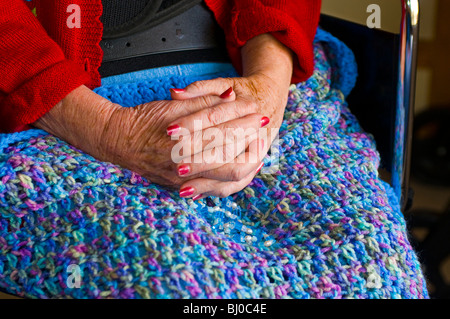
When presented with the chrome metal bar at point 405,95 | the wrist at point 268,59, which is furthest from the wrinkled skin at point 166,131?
the chrome metal bar at point 405,95

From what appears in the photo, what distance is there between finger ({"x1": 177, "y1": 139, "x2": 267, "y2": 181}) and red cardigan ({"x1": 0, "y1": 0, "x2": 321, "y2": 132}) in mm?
206

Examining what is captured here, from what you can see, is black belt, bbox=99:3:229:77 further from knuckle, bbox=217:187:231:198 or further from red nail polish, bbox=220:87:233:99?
knuckle, bbox=217:187:231:198

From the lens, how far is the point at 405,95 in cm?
82

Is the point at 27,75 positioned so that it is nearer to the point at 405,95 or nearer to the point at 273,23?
the point at 273,23

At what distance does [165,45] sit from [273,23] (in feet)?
0.60

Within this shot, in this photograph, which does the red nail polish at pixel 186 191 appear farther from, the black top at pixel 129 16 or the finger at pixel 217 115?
the black top at pixel 129 16

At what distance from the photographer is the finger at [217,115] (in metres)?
0.60

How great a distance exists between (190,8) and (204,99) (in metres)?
0.21

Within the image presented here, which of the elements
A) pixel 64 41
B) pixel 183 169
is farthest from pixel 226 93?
pixel 64 41

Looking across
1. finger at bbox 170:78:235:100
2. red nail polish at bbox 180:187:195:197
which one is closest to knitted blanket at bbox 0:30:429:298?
red nail polish at bbox 180:187:195:197

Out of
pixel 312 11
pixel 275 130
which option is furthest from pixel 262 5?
pixel 275 130

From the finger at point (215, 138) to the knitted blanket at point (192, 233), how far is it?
6 centimetres

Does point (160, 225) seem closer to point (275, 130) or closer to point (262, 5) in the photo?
point (275, 130)

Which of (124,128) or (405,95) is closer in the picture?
(124,128)
